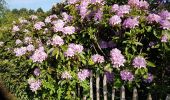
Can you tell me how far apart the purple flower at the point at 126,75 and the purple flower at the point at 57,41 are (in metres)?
0.99

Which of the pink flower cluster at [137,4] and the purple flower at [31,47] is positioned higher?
the pink flower cluster at [137,4]

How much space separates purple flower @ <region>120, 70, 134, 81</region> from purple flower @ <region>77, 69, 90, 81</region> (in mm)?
876

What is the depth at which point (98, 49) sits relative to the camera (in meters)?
5.40

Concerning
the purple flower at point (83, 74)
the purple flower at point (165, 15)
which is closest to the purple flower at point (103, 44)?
the purple flower at point (83, 74)

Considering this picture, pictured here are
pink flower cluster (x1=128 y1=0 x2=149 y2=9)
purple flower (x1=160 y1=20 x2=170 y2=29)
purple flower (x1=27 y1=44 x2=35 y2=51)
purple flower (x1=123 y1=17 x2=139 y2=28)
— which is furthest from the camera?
purple flower (x1=27 y1=44 x2=35 y2=51)

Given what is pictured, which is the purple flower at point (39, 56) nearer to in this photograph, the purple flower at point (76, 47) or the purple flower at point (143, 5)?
the purple flower at point (76, 47)

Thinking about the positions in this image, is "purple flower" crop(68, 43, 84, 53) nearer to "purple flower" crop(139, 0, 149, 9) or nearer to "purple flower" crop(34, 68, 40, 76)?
"purple flower" crop(34, 68, 40, 76)

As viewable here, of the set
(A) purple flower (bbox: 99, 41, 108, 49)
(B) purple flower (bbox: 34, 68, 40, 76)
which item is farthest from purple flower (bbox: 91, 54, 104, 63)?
(B) purple flower (bbox: 34, 68, 40, 76)

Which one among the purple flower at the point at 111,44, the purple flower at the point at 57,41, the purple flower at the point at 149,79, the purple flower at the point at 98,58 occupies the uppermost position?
the purple flower at the point at 57,41

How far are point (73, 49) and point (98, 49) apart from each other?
339mm

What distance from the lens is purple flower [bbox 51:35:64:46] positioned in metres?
5.23

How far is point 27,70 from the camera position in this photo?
650 cm

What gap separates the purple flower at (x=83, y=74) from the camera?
549cm

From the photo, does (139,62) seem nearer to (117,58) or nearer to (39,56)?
(117,58)
